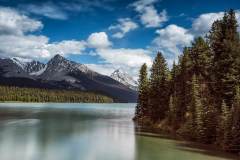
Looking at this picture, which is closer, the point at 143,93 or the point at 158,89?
the point at 158,89

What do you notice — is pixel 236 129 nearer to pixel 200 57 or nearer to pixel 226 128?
pixel 226 128

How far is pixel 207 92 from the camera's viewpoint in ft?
217

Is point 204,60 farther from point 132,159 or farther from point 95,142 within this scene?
point 132,159

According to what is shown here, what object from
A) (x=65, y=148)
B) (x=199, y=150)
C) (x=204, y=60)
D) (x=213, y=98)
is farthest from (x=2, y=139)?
(x=204, y=60)

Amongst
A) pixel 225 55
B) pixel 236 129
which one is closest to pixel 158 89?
pixel 225 55

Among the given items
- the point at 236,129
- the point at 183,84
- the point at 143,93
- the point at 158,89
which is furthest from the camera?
the point at 143,93

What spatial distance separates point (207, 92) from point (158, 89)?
88.5ft

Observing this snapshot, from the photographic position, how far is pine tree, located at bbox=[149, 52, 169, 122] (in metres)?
89.0

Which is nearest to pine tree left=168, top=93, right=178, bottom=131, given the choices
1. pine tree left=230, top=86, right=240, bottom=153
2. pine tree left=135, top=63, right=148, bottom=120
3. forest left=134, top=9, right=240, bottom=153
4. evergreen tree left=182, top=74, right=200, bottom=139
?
forest left=134, top=9, right=240, bottom=153

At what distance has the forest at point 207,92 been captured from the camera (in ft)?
162

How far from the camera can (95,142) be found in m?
58.8

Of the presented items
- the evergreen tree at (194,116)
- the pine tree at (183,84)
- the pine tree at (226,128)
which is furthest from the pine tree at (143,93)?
the pine tree at (226,128)

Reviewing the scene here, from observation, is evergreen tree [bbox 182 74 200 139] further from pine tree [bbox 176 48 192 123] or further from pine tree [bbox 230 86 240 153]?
pine tree [bbox 230 86 240 153]

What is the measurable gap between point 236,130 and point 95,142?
23.8m
